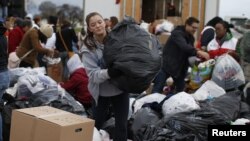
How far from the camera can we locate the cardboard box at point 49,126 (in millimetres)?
3223

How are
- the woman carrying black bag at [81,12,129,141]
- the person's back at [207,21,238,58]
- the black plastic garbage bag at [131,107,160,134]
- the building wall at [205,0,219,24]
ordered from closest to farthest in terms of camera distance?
the woman carrying black bag at [81,12,129,141]
the black plastic garbage bag at [131,107,160,134]
the person's back at [207,21,238,58]
the building wall at [205,0,219,24]

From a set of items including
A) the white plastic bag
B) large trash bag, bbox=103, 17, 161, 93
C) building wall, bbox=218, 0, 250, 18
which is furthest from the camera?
building wall, bbox=218, 0, 250, 18

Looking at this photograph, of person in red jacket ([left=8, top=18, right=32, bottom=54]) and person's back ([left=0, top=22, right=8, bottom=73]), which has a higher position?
person's back ([left=0, top=22, right=8, bottom=73])

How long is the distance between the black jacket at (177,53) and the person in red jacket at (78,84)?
1.41m

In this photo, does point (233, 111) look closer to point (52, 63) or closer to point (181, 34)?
point (181, 34)

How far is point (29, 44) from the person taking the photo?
685 cm

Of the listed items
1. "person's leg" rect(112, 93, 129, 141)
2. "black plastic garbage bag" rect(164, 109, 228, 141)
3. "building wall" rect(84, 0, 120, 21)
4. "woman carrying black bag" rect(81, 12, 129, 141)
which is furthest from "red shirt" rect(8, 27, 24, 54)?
"building wall" rect(84, 0, 120, 21)

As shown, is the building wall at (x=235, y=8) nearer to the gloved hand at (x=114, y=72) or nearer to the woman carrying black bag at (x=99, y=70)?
the woman carrying black bag at (x=99, y=70)

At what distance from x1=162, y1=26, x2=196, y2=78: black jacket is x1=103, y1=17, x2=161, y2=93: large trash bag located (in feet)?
7.73

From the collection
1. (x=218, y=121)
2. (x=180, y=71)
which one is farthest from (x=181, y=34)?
(x=218, y=121)

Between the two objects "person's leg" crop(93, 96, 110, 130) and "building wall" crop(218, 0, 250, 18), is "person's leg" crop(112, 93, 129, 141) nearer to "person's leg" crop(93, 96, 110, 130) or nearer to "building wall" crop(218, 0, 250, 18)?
"person's leg" crop(93, 96, 110, 130)

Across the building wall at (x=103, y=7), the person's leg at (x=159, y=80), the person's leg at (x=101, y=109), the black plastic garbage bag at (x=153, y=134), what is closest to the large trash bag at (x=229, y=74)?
the person's leg at (x=159, y=80)

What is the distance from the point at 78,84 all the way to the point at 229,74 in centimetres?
211

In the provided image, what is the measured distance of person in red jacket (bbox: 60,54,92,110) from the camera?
17.6 feet
